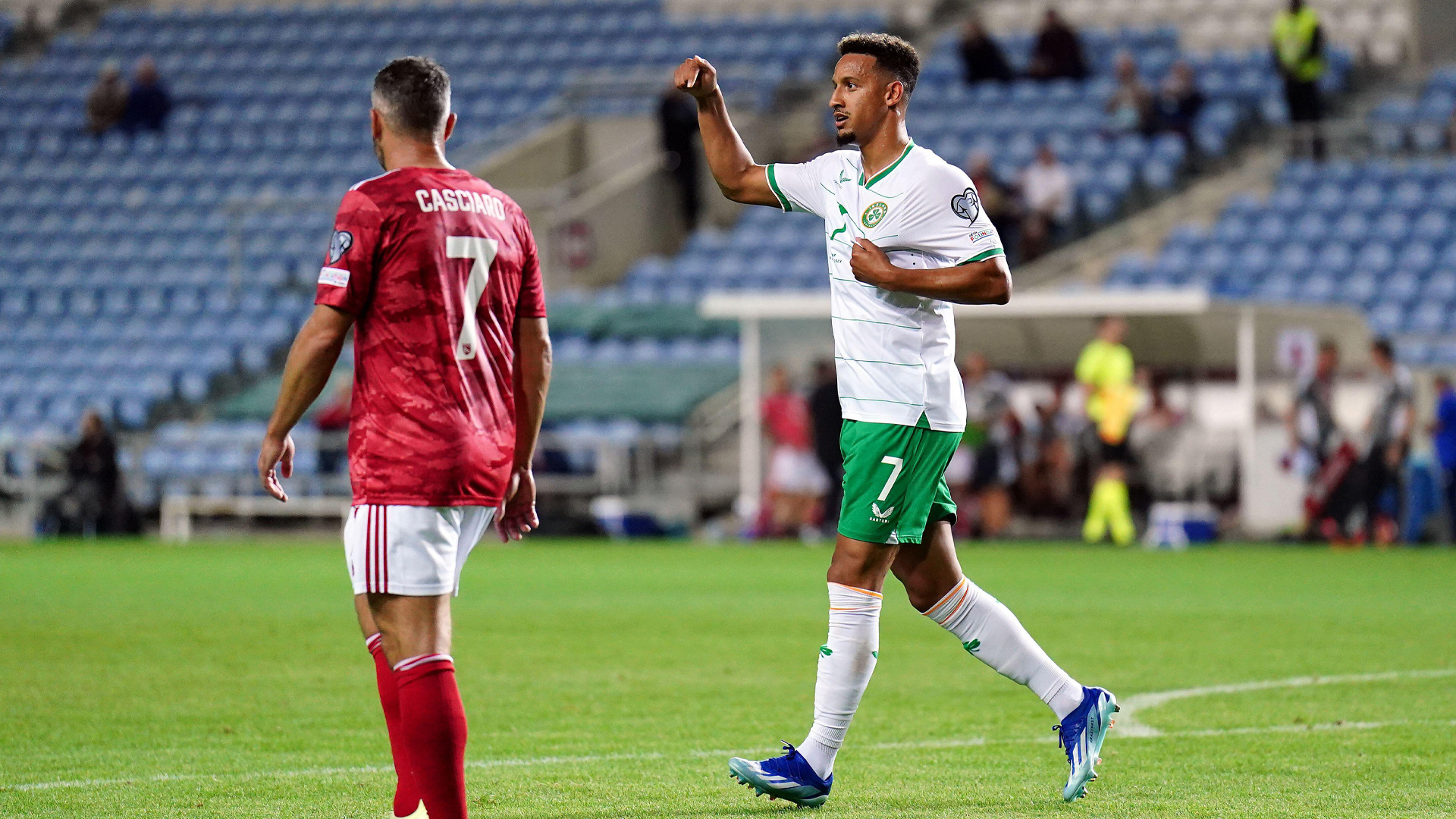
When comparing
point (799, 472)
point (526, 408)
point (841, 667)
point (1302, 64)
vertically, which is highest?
point (1302, 64)

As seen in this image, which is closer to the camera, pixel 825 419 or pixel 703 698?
pixel 703 698

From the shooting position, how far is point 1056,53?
2681 centimetres

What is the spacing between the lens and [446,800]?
15.2 feet

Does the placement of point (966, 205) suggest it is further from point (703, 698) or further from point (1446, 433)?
point (1446, 433)

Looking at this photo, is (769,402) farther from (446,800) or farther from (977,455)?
(446,800)

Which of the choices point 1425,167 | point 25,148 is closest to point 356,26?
point 25,148

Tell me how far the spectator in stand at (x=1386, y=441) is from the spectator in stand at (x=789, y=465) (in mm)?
5391

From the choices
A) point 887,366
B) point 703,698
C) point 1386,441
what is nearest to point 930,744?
point 703,698

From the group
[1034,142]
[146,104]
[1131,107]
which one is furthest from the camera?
[146,104]

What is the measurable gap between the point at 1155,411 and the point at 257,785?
15142 millimetres

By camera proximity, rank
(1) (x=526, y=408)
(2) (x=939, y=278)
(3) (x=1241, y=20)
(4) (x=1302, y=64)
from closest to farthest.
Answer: (1) (x=526, y=408), (2) (x=939, y=278), (4) (x=1302, y=64), (3) (x=1241, y=20)

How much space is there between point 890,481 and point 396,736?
1.63m

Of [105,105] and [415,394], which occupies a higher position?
[105,105]

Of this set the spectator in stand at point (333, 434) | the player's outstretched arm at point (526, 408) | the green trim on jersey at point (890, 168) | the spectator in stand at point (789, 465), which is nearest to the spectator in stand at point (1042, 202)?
the spectator in stand at point (789, 465)
